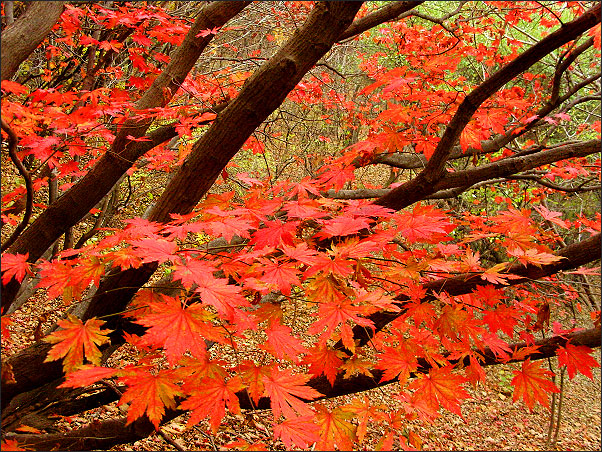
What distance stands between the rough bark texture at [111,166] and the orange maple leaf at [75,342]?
97 centimetres

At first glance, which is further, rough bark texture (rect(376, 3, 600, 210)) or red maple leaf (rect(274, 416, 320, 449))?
rough bark texture (rect(376, 3, 600, 210))

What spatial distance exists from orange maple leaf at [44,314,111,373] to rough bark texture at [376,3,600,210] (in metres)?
1.41

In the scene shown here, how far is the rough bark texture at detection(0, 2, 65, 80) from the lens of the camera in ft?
5.61

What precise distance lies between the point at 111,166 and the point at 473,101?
198 centimetres

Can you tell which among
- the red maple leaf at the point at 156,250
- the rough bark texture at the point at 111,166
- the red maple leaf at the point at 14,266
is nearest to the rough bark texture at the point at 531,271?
the red maple leaf at the point at 156,250

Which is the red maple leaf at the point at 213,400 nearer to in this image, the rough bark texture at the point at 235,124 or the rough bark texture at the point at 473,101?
the rough bark texture at the point at 235,124

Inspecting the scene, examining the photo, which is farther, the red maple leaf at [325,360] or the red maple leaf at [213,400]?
the red maple leaf at [325,360]

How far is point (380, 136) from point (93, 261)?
176 cm

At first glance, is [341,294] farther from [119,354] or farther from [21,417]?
[119,354]

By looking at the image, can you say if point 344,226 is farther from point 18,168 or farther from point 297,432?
point 18,168

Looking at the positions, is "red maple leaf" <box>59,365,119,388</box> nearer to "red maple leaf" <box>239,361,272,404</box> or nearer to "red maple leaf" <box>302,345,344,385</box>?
"red maple leaf" <box>239,361,272,404</box>

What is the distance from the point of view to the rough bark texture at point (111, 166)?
2229 millimetres

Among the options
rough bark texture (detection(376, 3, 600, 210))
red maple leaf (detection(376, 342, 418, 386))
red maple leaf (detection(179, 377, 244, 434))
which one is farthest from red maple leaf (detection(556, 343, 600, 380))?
red maple leaf (detection(179, 377, 244, 434))

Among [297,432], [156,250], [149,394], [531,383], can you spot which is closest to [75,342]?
[149,394]
